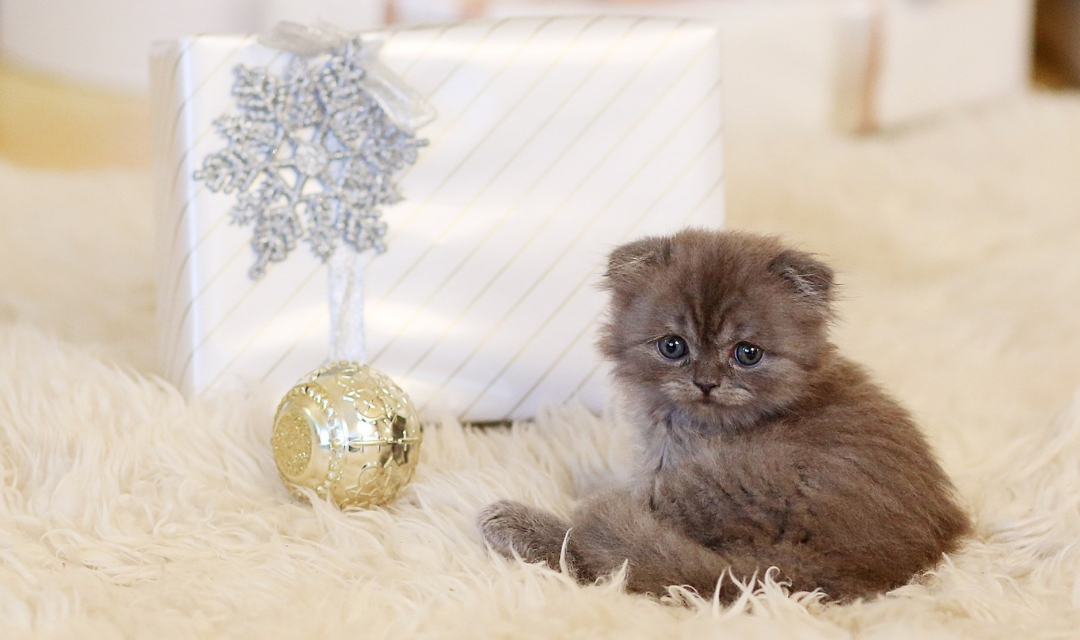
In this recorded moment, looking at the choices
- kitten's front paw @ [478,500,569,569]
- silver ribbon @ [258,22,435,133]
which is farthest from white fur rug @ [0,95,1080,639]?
silver ribbon @ [258,22,435,133]

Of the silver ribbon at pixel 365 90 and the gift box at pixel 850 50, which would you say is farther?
the gift box at pixel 850 50

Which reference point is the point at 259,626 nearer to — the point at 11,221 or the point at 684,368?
the point at 684,368

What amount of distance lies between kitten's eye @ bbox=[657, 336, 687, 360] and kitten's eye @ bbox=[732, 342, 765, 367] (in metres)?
0.04

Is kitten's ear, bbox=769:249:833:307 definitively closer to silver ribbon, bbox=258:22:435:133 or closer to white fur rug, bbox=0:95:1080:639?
white fur rug, bbox=0:95:1080:639

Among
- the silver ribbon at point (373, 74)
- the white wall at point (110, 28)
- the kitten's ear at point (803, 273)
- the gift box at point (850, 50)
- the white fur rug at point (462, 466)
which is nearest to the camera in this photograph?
the white fur rug at point (462, 466)

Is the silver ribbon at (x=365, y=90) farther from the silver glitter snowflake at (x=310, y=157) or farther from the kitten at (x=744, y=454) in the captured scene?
the kitten at (x=744, y=454)

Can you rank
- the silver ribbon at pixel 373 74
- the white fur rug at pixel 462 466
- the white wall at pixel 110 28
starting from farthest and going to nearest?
the white wall at pixel 110 28 → the silver ribbon at pixel 373 74 → the white fur rug at pixel 462 466

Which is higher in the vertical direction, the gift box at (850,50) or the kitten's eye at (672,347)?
the gift box at (850,50)

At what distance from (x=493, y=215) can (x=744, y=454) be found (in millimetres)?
495

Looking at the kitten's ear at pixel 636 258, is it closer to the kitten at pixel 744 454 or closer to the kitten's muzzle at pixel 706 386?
the kitten at pixel 744 454

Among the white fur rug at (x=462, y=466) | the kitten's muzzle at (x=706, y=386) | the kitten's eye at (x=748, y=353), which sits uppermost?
the kitten's eye at (x=748, y=353)

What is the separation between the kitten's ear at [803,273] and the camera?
80cm

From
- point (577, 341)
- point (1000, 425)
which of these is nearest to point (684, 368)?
point (577, 341)

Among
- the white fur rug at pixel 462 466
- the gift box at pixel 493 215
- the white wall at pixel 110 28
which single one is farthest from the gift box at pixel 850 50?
the gift box at pixel 493 215
